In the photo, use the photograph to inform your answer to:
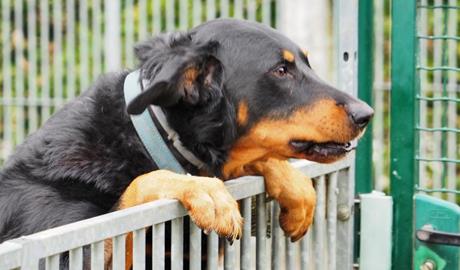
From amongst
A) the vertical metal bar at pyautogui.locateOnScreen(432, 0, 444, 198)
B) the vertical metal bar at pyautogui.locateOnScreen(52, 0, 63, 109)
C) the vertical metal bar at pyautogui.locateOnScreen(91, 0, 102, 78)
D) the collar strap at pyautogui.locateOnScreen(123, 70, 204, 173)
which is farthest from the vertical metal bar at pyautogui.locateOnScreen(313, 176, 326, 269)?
the vertical metal bar at pyautogui.locateOnScreen(52, 0, 63, 109)

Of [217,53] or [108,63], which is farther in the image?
[108,63]

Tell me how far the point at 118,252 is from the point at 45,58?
767 cm

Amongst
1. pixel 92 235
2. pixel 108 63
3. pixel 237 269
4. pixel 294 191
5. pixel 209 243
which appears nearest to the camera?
pixel 92 235

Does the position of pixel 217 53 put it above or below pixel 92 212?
above

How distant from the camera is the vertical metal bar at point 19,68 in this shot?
33.9ft

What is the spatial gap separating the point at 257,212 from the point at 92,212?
552 millimetres

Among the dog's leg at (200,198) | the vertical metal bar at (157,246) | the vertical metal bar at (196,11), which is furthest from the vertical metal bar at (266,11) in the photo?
the vertical metal bar at (157,246)

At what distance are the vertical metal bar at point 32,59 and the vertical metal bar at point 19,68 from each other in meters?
0.07

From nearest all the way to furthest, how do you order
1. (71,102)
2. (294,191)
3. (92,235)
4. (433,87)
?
1. (92,235)
2. (294,191)
3. (71,102)
4. (433,87)

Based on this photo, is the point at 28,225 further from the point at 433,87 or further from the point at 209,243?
the point at 433,87

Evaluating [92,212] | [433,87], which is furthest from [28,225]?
[433,87]

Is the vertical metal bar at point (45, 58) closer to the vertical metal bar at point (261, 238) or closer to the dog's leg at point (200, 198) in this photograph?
the vertical metal bar at point (261, 238)

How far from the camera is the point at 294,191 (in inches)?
156

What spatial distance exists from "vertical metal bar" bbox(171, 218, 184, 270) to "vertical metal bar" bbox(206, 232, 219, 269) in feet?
0.49
